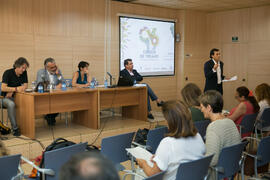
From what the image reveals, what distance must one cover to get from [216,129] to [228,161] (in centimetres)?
30

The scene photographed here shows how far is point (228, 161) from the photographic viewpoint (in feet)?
8.87

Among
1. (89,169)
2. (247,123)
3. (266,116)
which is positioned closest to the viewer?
(89,169)

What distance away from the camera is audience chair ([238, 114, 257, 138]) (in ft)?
14.0

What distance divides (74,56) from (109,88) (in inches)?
72.9

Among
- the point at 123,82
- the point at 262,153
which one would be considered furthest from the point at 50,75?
the point at 262,153

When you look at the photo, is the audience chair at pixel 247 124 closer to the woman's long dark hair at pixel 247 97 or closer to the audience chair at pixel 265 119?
the woman's long dark hair at pixel 247 97

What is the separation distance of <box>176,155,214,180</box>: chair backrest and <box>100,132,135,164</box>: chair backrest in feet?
3.10

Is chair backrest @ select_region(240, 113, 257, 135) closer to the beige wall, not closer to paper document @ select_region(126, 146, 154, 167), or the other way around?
paper document @ select_region(126, 146, 154, 167)

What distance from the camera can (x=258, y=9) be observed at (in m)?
8.61

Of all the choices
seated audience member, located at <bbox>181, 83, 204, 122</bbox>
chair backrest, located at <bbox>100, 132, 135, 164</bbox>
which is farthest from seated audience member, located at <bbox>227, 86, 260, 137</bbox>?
chair backrest, located at <bbox>100, 132, 135, 164</bbox>

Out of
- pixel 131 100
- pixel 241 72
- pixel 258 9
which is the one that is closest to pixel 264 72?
pixel 241 72

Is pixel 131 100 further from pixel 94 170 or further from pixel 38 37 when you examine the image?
pixel 94 170

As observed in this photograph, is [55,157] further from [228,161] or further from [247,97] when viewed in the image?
[247,97]

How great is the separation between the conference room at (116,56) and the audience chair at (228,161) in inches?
36.9
